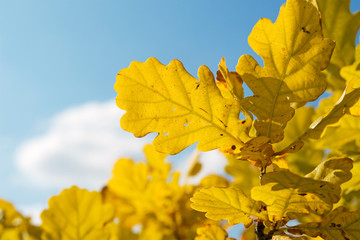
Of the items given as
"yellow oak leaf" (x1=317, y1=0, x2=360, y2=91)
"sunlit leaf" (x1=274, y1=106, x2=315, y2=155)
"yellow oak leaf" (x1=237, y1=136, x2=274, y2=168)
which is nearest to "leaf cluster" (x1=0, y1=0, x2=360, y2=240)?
"yellow oak leaf" (x1=237, y1=136, x2=274, y2=168)

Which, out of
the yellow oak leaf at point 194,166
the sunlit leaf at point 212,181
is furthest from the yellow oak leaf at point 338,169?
the yellow oak leaf at point 194,166

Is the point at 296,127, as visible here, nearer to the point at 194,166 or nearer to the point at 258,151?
the point at 194,166

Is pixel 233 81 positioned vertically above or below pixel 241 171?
below

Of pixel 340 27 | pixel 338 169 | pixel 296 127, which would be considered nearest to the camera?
pixel 338 169

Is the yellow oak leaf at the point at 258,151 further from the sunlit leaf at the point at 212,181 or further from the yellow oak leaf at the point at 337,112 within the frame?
the sunlit leaf at the point at 212,181

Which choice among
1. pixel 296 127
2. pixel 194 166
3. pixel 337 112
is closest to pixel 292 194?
pixel 337 112

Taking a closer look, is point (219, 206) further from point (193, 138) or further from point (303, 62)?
point (303, 62)

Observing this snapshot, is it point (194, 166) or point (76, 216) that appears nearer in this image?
point (76, 216)
